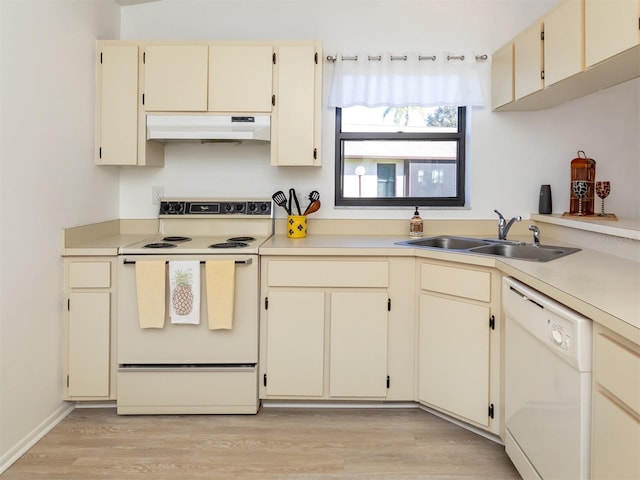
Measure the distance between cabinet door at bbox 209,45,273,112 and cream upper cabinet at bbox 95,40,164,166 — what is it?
45 centimetres

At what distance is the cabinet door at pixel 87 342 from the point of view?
2596 millimetres

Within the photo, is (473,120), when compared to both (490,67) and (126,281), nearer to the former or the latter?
(490,67)

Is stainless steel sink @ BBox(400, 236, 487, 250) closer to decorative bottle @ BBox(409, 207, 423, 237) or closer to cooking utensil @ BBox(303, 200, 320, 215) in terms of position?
decorative bottle @ BBox(409, 207, 423, 237)

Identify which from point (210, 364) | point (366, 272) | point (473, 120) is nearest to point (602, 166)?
point (473, 120)

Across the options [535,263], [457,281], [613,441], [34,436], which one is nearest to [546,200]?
[457,281]

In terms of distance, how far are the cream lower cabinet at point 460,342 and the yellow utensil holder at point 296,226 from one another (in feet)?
2.58

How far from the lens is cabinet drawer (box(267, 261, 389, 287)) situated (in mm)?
2639

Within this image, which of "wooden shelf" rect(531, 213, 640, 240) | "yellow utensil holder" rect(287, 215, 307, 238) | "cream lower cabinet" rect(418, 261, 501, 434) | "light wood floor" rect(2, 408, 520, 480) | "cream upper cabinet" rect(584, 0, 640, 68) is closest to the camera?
"cream upper cabinet" rect(584, 0, 640, 68)

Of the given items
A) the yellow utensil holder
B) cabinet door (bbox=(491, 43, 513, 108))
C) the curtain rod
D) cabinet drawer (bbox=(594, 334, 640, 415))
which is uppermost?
the curtain rod

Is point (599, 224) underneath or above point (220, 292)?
above

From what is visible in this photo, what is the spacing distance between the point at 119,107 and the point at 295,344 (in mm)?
1698

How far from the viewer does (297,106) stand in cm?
292

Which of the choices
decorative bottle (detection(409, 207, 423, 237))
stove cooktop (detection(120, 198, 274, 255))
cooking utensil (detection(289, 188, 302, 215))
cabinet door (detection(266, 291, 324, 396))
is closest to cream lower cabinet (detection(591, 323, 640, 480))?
cabinet door (detection(266, 291, 324, 396))

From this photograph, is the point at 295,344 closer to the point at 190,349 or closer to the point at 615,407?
the point at 190,349
